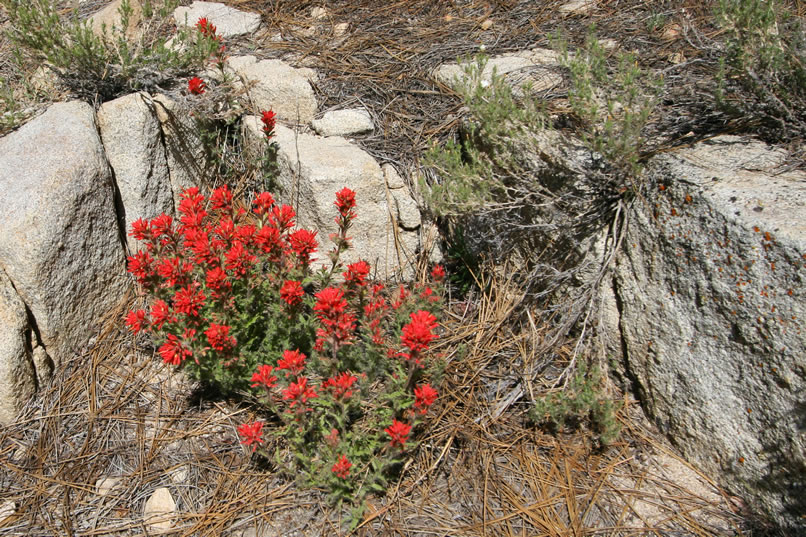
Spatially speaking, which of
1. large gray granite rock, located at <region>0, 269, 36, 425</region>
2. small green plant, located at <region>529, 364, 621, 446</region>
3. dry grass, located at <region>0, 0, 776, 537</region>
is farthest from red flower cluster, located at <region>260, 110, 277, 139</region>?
small green plant, located at <region>529, 364, 621, 446</region>

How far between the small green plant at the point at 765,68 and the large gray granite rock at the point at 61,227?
326cm

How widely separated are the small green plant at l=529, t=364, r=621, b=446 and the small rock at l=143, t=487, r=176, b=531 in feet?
5.58

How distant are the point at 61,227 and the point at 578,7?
3.76 meters

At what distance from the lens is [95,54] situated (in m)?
3.43

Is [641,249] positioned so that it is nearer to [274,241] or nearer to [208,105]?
[274,241]

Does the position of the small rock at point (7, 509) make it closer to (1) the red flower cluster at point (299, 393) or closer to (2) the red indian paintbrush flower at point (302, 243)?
(1) the red flower cluster at point (299, 393)

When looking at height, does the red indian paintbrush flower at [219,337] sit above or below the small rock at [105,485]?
above

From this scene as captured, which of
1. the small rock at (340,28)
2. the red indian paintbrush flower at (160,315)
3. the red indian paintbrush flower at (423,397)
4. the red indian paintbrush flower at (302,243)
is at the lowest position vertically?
the red indian paintbrush flower at (423,397)

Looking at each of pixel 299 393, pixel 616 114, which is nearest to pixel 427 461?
pixel 299 393

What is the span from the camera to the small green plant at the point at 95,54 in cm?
336

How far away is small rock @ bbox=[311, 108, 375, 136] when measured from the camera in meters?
3.78

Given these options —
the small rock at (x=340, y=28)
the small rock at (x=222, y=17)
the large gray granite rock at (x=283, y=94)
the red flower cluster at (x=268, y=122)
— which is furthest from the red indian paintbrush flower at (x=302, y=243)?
the small rock at (x=222, y=17)

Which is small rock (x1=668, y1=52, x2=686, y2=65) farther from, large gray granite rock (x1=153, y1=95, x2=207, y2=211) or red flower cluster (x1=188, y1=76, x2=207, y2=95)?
large gray granite rock (x1=153, y1=95, x2=207, y2=211)

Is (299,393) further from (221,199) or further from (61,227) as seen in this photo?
(61,227)
